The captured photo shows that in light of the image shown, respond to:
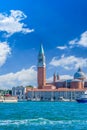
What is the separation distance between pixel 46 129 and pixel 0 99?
125563 mm

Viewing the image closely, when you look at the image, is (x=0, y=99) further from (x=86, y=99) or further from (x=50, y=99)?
(x=50, y=99)

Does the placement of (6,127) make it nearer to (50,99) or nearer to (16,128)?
(16,128)

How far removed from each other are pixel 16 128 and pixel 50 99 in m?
169

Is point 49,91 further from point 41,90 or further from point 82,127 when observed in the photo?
point 82,127

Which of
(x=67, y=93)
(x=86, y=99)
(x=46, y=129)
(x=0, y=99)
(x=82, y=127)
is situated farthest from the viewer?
(x=67, y=93)

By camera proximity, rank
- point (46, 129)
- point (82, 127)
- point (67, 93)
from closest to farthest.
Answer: point (46, 129) < point (82, 127) < point (67, 93)

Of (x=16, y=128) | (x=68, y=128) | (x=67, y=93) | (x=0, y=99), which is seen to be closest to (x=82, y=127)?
(x=68, y=128)

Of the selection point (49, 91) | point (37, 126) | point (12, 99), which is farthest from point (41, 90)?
point (37, 126)

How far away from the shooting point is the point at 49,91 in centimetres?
19762

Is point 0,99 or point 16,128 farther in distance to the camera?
point 0,99

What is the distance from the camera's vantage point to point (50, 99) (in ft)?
649

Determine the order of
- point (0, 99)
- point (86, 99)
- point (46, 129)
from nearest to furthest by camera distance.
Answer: point (46, 129) → point (86, 99) → point (0, 99)

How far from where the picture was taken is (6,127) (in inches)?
1176

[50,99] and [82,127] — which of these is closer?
[82,127]
